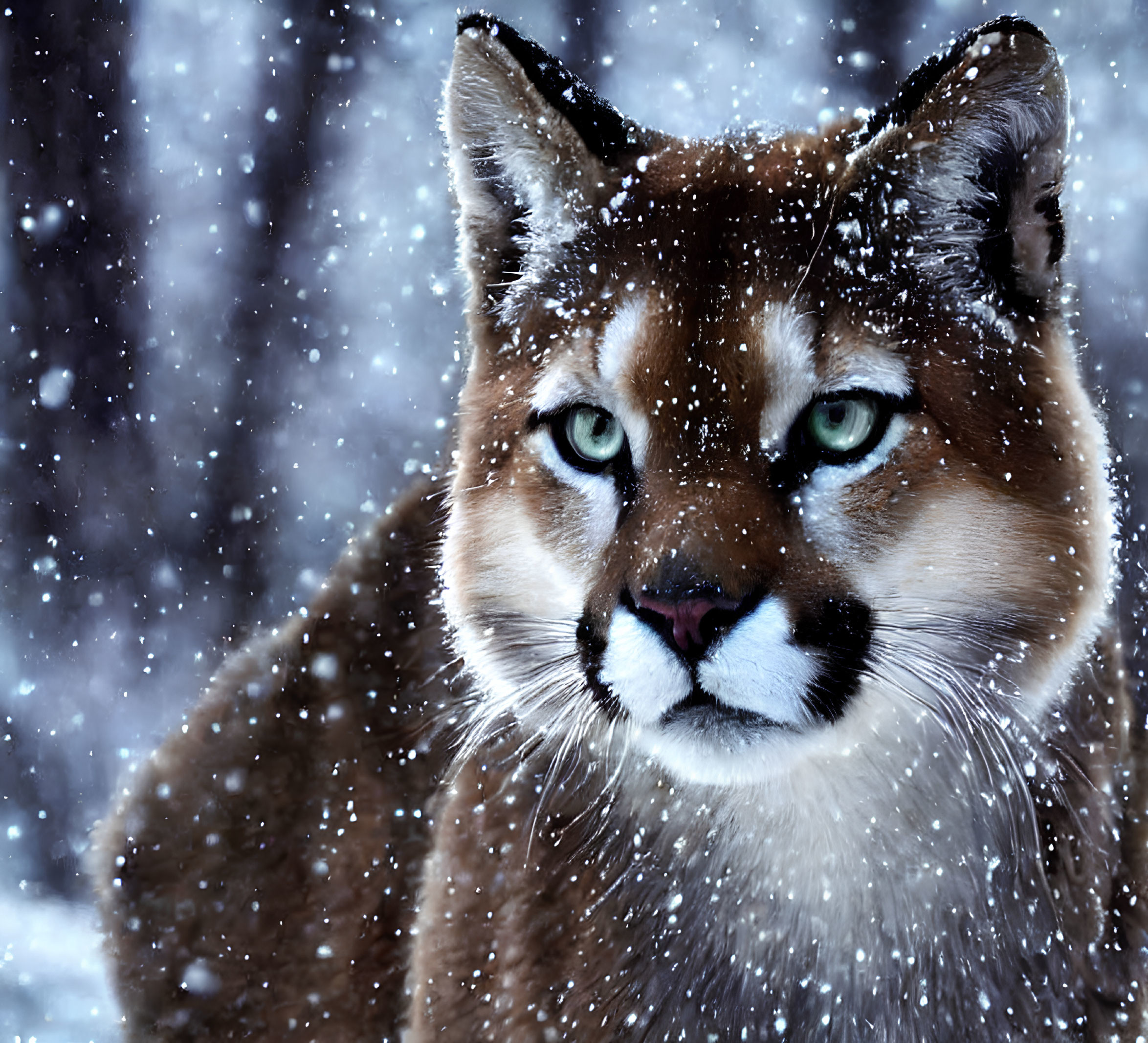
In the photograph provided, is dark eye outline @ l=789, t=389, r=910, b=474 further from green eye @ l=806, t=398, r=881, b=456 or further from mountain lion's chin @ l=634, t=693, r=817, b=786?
mountain lion's chin @ l=634, t=693, r=817, b=786

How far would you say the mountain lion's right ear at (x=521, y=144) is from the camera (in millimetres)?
1335

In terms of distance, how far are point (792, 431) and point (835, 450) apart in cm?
6

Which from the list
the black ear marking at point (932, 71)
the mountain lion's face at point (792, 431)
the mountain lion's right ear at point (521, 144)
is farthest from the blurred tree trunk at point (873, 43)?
the mountain lion's right ear at point (521, 144)

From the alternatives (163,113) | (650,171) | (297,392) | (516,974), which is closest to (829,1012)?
(516,974)

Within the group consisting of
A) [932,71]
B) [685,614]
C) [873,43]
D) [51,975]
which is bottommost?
[51,975]

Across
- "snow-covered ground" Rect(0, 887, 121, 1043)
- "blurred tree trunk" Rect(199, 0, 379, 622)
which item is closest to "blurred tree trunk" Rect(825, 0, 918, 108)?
"blurred tree trunk" Rect(199, 0, 379, 622)

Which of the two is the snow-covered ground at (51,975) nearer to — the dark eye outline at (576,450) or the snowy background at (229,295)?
the snowy background at (229,295)

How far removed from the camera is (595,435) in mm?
1329

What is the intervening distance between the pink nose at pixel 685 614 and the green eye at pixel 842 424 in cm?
27

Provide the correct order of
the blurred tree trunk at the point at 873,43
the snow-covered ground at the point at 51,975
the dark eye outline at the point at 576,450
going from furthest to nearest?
the snow-covered ground at the point at 51,975 < the blurred tree trunk at the point at 873,43 < the dark eye outline at the point at 576,450

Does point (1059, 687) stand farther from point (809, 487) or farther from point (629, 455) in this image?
point (629, 455)

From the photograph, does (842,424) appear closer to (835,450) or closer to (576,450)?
(835,450)

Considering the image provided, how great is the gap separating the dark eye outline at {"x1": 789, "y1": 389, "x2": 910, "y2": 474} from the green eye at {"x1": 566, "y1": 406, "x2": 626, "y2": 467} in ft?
0.71

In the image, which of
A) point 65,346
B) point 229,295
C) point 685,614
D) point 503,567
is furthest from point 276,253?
point 685,614
